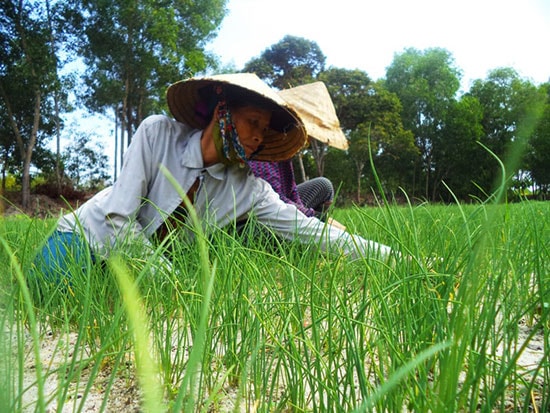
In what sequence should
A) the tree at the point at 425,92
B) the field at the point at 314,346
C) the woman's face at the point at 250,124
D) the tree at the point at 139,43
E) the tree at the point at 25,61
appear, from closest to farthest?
the field at the point at 314,346 → the woman's face at the point at 250,124 → the tree at the point at 25,61 → the tree at the point at 139,43 → the tree at the point at 425,92

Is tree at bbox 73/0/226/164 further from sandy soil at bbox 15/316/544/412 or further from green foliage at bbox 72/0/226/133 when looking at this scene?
sandy soil at bbox 15/316/544/412

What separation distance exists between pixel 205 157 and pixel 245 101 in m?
0.32

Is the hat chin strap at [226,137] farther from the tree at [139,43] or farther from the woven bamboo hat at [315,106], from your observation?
the tree at [139,43]

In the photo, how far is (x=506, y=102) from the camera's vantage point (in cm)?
2270

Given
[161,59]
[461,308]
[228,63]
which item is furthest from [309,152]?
[461,308]

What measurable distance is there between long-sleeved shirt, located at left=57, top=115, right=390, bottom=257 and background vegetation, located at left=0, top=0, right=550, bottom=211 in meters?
6.92

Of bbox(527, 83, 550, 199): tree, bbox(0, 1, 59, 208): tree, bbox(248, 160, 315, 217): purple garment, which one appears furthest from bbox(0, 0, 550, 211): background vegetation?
bbox(248, 160, 315, 217): purple garment

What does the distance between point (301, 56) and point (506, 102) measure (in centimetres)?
1163

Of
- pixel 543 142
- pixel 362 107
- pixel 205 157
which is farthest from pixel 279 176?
pixel 362 107

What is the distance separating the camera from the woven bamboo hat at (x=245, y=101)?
177 cm

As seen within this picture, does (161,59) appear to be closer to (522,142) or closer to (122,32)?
(122,32)

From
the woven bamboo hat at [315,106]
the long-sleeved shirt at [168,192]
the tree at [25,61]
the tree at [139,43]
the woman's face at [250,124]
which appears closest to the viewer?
the long-sleeved shirt at [168,192]

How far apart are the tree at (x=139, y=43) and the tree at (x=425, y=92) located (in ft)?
48.9

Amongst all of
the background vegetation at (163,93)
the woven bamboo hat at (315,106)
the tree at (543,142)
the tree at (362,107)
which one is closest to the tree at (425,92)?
the background vegetation at (163,93)
